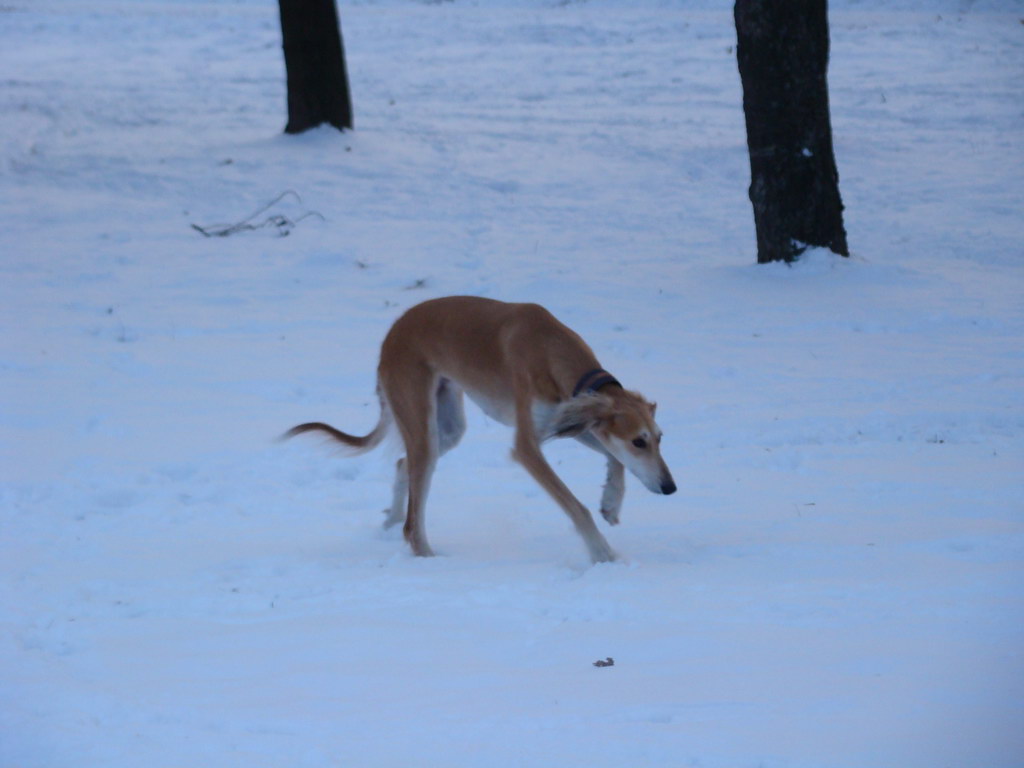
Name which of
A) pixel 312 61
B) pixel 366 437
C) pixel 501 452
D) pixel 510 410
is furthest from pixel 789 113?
pixel 312 61

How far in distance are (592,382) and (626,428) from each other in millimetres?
281

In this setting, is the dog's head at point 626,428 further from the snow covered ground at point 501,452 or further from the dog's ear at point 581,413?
the snow covered ground at point 501,452

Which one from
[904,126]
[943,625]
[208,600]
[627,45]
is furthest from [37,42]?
[943,625]

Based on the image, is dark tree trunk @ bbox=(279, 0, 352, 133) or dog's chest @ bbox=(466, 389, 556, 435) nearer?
dog's chest @ bbox=(466, 389, 556, 435)

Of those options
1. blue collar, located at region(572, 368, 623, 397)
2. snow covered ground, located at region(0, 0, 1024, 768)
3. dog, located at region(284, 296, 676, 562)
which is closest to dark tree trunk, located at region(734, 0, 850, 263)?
snow covered ground, located at region(0, 0, 1024, 768)

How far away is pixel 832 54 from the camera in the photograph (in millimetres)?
21000

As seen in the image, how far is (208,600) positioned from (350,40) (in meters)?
20.4

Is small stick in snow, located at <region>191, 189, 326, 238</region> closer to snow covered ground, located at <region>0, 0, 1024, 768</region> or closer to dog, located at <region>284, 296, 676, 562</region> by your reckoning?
snow covered ground, located at <region>0, 0, 1024, 768</region>

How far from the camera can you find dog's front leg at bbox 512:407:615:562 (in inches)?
197

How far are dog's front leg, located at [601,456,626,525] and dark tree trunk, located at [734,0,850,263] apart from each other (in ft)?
18.1

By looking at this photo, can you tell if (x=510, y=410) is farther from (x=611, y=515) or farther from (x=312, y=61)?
(x=312, y=61)

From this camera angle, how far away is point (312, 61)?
43.2 ft

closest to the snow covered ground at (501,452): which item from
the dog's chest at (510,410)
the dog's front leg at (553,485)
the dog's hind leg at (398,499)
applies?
the dog's front leg at (553,485)

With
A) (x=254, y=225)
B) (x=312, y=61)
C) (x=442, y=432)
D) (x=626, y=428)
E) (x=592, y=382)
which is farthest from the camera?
(x=312, y=61)
